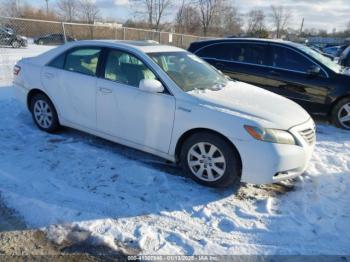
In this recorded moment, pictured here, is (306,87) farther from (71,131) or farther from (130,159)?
(71,131)

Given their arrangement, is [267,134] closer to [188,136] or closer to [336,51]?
[188,136]

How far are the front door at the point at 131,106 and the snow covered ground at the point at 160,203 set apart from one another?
417 millimetres

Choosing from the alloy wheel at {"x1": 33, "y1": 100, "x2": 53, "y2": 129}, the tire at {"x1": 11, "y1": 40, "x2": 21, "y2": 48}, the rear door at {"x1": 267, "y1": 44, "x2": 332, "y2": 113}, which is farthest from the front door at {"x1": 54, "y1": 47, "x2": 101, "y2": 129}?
the tire at {"x1": 11, "y1": 40, "x2": 21, "y2": 48}

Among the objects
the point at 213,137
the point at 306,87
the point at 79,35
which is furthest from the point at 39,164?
the point at 79,35

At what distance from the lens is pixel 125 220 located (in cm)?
316

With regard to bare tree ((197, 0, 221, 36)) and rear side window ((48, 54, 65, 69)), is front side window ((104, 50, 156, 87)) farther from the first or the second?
bare tree ((197, 0, 221, 36))

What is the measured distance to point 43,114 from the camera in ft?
17.2

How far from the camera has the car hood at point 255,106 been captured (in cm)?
361

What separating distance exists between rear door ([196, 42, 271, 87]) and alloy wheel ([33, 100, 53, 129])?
13.6ft

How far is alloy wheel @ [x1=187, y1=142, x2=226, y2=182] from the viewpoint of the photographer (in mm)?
3732

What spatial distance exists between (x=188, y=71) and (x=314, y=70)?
339 cm

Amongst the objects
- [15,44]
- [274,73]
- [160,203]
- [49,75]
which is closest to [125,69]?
[49,75]

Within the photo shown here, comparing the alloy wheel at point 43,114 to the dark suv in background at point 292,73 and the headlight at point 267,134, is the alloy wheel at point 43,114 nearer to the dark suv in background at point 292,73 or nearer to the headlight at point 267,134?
the headlight at point 267,134

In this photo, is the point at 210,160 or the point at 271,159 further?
the point at 210,160
